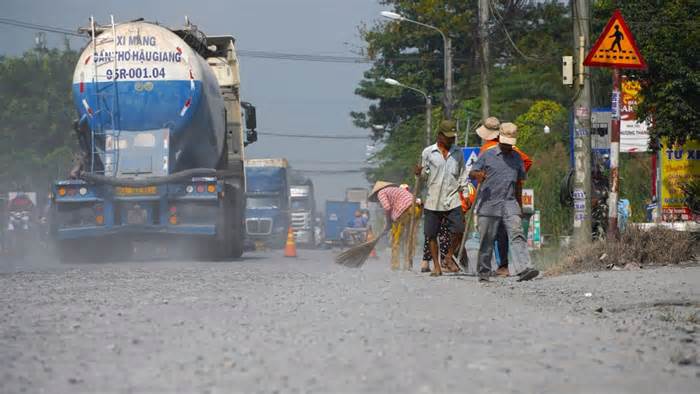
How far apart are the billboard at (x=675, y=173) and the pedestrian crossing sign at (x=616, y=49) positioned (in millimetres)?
8288

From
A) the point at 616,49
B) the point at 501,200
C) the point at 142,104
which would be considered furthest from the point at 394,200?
the point at 142,104

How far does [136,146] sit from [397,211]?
21.6 ft

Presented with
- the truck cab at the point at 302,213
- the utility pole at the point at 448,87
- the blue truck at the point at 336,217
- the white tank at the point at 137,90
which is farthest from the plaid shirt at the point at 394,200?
the blue truck at the point at 336,217

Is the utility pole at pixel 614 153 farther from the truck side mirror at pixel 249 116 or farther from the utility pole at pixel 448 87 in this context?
the utility pole at pixel 448 87

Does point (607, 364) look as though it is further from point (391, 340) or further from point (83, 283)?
point (83, 283)

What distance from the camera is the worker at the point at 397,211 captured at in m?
15.0

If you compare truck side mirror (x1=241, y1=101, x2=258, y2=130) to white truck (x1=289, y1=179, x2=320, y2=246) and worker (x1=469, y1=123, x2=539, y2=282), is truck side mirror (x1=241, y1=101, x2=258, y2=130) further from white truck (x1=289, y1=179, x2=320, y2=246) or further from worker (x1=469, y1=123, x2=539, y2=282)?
white truck (x1=289, y1=179, x2=320, y2=246)

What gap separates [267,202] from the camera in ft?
149

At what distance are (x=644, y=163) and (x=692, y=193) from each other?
12.3 meters

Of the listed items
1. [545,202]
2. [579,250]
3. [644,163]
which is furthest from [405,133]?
[579,250]

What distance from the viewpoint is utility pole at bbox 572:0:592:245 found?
52.5 feet

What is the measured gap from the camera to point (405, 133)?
57.4 m

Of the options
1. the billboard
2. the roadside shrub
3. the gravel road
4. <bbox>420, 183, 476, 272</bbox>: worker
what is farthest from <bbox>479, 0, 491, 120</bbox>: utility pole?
the gravel road

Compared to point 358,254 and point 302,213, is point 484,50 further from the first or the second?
point 302,213
